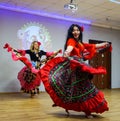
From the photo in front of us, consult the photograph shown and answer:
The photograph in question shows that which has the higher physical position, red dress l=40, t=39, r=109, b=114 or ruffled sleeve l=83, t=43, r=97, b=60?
ruffled sleeve l=83, t=43, r=97, b=60

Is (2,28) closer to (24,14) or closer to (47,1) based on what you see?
(24,14)

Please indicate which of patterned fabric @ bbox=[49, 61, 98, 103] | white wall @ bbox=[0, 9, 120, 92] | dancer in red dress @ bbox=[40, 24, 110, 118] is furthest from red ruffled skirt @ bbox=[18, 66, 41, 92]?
patterned fabric @ bbox=[49, 61, 98, 103]

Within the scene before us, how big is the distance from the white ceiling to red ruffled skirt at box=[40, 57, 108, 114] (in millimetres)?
3142

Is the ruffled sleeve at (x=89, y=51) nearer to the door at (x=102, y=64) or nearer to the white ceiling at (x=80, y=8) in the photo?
the white ceiling at (x=80, y=8)

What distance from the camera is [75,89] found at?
11.0ft

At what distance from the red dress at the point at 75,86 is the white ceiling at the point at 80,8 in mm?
3045

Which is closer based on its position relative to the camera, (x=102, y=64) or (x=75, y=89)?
(x=75, y=89)

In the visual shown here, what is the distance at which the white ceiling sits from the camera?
6262 millimetres

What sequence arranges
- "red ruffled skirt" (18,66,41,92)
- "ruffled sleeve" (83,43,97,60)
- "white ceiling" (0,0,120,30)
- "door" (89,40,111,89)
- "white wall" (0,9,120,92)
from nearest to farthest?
A: "ruffled sleeve" (83,43,97,60)
"red ruffled skirt" (18,66,41,92)
"white ceiling" (0,0,120,30)
"white wall" (0,9,120,92)
"door" (89,40,111,89)

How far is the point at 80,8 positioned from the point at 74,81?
3876 mm

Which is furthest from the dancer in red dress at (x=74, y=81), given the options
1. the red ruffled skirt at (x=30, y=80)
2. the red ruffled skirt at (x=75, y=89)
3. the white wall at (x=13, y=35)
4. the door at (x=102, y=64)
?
the door at (x=102, y=64)

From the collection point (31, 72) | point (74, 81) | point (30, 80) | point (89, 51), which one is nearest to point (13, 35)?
point (31, 72)

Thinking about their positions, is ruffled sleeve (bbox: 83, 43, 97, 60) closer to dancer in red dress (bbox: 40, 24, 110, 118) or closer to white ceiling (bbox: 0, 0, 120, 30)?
dancer in red dress (bbox: 40, 24, 110, 118)

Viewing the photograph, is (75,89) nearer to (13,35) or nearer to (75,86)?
(75,86)
